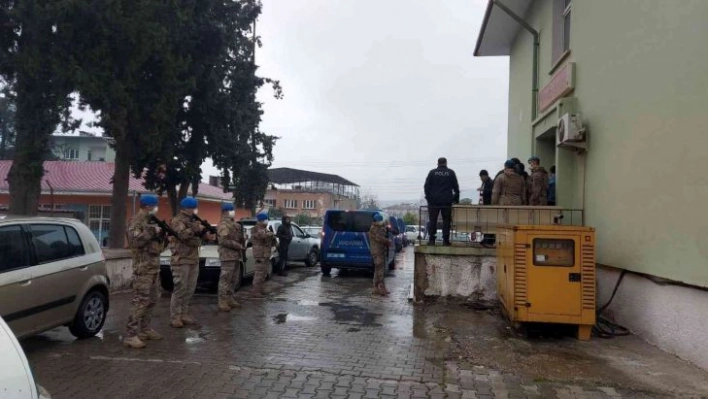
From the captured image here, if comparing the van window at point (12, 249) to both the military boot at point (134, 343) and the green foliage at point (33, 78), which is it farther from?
the green foliage at point (33, 78)

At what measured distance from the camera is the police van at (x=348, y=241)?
15422 millimetres

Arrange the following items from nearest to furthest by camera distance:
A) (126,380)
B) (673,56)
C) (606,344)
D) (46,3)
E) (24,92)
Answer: (126,380)
(673,56)
(606,344)
(46,3)
(24,92)

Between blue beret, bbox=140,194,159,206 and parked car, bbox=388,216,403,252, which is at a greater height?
blue beret, bbox=140,194,159,206

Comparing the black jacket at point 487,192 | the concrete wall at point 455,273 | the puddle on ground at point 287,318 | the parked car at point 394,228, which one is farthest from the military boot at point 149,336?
the parked car at point 394,228

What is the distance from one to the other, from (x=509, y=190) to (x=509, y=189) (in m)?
0.02

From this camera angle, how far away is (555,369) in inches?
241

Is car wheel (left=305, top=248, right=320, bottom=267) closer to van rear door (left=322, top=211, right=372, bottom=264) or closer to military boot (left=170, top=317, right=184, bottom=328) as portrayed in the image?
van rear door (left=322, top=211, right=372, bottom=264)

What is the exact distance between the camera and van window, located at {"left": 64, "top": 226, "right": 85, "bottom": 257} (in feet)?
23.1

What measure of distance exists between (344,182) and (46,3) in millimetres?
58581

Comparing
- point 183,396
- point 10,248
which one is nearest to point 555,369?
point 183,396

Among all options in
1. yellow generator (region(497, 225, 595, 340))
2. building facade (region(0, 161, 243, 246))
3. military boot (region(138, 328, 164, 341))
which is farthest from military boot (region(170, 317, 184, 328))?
building facade (region(0, 161, 243, 246))

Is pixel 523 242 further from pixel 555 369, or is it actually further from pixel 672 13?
pixel 672 13

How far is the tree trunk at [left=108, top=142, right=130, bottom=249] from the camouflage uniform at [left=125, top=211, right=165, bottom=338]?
10341mm

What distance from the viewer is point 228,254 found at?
9.72m
